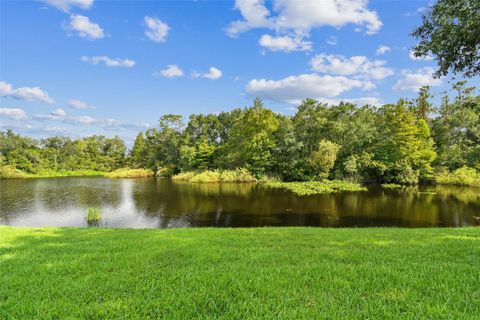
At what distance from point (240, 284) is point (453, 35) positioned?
9.46 meters

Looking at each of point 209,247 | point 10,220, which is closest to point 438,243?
point 209,247

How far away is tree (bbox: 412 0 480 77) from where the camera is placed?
25.1 feet

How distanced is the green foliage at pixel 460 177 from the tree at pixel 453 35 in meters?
35.1

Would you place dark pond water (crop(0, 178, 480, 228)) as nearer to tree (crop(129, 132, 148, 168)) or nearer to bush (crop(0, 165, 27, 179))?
bush (crop(0, 165, 27, 179))

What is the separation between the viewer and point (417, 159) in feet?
123

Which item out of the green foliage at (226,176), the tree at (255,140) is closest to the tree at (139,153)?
the green foliage at (226,176)

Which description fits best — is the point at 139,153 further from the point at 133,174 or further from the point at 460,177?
the point at 460,177

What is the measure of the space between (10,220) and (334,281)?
21.1m

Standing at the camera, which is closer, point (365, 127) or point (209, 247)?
point (209, 247)

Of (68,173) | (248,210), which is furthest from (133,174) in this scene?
(248,210)

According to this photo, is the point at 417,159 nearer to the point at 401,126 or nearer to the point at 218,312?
the point at 401,126

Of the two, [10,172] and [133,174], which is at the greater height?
[10,172]

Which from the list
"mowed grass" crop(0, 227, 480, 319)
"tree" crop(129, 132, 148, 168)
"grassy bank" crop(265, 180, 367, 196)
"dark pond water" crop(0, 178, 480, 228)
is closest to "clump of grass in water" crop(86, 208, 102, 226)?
"dark pond water" crop(0, 178, 480, 228)

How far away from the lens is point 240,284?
373 cm
